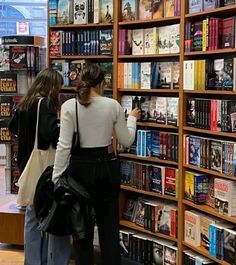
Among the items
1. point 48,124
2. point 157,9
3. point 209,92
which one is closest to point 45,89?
point 48,124

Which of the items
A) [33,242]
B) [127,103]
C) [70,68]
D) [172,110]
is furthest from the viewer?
[70,68]

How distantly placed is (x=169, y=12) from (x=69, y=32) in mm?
928

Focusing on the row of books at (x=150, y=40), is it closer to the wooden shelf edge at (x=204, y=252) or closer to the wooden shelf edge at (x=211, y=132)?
the wooden shelf edge at (x=211, y=132)

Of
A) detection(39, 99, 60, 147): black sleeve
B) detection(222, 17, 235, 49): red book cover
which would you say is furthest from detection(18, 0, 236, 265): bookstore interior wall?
detection(39, 99, 60, 147): black sleeve

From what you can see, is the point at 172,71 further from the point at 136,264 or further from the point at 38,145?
the point at 136,264

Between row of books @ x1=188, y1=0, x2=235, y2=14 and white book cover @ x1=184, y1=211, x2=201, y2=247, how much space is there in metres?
1.32

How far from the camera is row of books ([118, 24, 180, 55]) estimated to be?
347 cm

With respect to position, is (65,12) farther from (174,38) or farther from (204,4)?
(204,4)

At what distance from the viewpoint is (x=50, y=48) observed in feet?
13.7

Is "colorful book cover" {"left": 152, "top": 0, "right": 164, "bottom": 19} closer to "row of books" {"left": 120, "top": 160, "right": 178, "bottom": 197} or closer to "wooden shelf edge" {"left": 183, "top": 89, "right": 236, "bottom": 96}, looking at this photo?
"wooden shelf edge" {"left": 183, "top": 89, "right": 236, "bottom": 96}

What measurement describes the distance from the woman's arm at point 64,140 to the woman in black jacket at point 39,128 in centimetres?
36

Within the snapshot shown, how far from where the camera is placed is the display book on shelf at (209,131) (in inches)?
121

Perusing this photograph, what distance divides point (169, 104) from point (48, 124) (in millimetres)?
844

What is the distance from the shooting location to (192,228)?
3412mm
